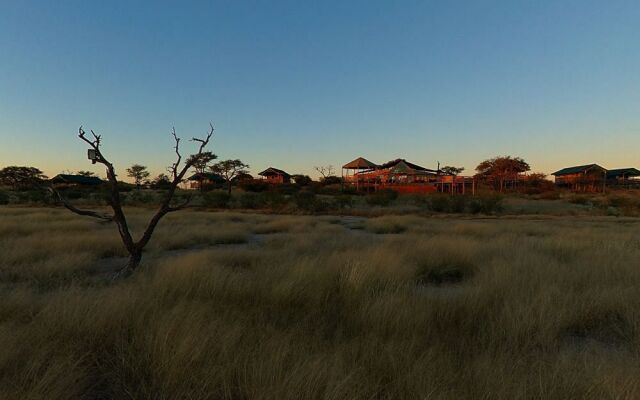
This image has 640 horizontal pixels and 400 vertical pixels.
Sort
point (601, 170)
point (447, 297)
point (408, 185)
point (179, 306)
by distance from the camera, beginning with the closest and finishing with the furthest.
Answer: point (179, 306) → point (447, 297) → point (408, 185) → point (601, 170)

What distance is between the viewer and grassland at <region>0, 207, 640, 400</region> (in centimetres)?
199

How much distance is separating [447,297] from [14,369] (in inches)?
146

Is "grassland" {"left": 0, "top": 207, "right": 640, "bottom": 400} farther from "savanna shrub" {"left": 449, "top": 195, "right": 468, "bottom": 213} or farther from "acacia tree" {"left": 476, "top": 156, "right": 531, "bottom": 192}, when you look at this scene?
"acacia tree" {"left": 476, "top": 156, "right": 531, "bottom": 192}

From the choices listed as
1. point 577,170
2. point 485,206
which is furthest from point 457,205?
point 577,170

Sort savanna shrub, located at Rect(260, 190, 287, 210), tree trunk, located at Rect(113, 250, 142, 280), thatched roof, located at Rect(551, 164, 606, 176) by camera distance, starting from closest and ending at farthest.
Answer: tree trunk, located at Rect(113, 250, 142, 280) → savanna shrub, located at Rect(260, 190, 287, 210) → thatched roof, located at Rect(551, 164, 606, 176)

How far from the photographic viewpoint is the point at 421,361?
2.21 metres

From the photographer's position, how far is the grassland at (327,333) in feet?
6.54

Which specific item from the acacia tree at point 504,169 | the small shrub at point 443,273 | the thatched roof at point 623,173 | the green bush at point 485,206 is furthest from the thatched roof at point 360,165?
the thatched roof at point 623,173

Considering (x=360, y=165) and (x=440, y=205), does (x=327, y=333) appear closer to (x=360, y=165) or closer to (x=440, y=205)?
(x=440, y=205)

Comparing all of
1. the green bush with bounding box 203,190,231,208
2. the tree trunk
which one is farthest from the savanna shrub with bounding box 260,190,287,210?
the tree trunk

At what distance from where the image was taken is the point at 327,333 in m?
2.88

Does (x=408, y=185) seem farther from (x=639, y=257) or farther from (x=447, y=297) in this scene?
(x=447, y=297)

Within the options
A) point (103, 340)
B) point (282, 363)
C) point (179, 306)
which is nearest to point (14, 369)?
point (103, 340)

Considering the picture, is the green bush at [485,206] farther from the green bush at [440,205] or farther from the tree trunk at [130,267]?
the tree trunk at [130,267]
